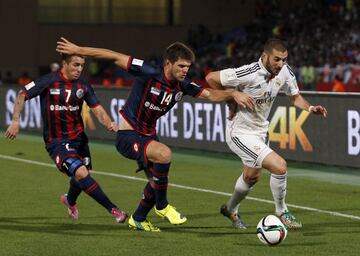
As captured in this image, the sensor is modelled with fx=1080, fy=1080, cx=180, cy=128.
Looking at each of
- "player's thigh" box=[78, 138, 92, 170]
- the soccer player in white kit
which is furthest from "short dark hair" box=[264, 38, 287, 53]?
"player's thigh" box=[78, 138, 92, 170]

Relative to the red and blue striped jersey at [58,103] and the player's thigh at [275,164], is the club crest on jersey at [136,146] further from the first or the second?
the player's thigh at [275,164]

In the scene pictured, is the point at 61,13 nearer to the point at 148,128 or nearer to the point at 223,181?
the point at 223,181

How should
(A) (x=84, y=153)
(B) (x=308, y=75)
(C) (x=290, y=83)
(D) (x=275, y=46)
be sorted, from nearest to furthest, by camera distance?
(D) (x=275, y=46) → (C) (x=290, y=83) → (A) (x=84, y=153) → (B) (x=308, y=75)

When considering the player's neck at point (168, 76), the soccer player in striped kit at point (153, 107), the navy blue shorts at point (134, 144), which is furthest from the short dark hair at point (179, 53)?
the navy blue shorts at point (134, 144)

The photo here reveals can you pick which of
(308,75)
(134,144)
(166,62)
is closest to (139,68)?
(166,62)

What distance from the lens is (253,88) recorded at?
36.3ft

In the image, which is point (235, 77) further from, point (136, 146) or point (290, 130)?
point (290, 130)

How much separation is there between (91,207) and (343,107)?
21.7 ft

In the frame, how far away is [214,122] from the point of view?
2172cm

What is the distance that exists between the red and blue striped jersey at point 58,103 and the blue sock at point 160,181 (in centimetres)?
132

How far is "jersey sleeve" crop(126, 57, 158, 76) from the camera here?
10422 millimetres

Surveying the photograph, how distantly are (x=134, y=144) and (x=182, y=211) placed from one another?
2.43m

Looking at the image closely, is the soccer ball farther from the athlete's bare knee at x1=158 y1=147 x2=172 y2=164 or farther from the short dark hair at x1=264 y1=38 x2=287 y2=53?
the short dark hair at x1=264 y1=38 x2=287 y2=53

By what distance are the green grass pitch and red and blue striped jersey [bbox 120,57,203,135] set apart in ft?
3.74
